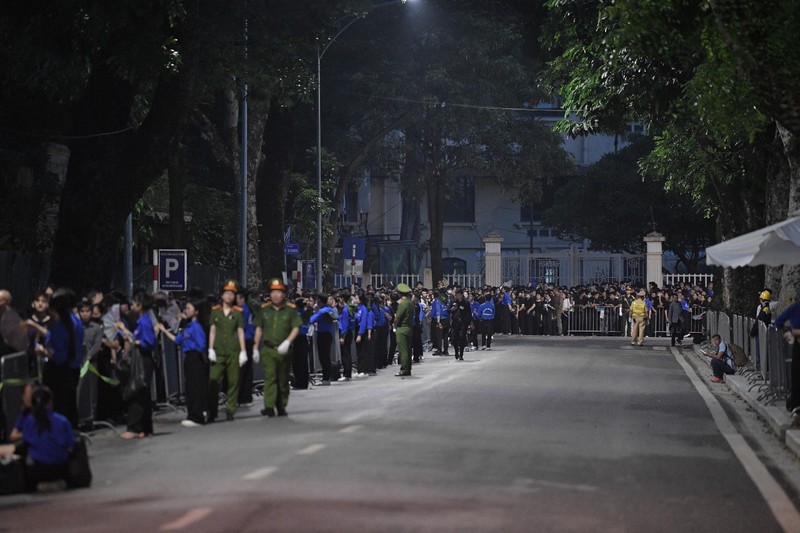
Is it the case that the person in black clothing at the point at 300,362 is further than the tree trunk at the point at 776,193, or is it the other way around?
the tree trunk at the point at 776,193

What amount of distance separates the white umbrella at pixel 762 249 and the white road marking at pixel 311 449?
244 inches

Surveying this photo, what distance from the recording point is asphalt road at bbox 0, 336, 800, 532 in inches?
404

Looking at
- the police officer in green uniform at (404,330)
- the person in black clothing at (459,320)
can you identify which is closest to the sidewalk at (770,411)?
the police officer in green uniform at (404,330)

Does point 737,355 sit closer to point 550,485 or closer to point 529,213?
point 550,485

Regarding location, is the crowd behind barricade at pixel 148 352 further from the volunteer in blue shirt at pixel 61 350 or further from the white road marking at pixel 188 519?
the white road marking at pixel 188 519

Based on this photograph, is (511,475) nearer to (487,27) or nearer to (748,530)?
(748,530)

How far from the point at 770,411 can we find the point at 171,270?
42.1 feet

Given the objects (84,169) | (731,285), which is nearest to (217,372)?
(84,169)

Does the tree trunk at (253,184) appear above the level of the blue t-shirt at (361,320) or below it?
above

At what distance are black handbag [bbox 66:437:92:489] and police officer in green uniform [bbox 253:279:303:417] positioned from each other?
6.73 metres

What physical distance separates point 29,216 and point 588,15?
12423 millimetres

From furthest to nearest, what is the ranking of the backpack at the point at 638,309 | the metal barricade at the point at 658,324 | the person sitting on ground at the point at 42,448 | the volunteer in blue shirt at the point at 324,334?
the metal barricade at the point at 658,324
the backpack at the point at 638,309
the volunteer in blue shirt at the point at 324,334
the person sitting on ground at the point at 42,448

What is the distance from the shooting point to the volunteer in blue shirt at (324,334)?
27.0 metres

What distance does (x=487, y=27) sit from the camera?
180 ft
